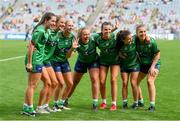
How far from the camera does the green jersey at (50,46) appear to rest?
929 cm

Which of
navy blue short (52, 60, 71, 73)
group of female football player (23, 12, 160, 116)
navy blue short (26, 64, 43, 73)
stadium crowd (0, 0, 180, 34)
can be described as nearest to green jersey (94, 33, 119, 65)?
group of female football player (23, 12, 160, 116)

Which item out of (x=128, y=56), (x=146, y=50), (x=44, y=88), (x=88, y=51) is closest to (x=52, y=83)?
(x=44, y=88)

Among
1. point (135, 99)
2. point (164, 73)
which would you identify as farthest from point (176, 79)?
point (135, 99)

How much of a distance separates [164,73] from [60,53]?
912 cm

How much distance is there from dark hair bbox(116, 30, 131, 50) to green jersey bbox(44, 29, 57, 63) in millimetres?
1308

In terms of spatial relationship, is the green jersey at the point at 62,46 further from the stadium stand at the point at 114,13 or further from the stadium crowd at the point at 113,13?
the stadium crowd at the point at 113,13

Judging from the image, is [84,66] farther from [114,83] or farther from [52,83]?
[52,83]

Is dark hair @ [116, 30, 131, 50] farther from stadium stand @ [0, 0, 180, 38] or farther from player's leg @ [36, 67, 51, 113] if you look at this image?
stadium stand @ [0, 0, 180, 38]

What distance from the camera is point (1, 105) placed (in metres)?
10.2

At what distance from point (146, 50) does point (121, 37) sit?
565 millimetres

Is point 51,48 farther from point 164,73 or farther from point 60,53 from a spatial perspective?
point 164,73

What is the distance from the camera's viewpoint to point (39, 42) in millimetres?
8750

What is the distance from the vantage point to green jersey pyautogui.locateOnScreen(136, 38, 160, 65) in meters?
9.80

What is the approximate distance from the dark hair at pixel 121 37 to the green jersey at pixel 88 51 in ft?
1.59
